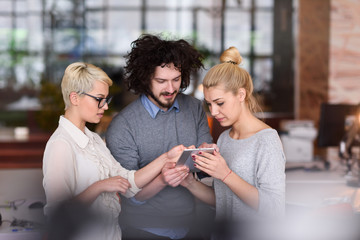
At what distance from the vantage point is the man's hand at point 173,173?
205 cm

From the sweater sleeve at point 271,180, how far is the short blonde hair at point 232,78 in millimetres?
285

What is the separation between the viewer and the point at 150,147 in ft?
7.70

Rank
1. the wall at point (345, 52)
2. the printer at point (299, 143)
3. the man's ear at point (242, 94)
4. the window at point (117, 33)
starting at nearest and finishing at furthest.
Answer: the man's ear at point (242, 94)
the printer at point (299, 143)
the wall at point (345, 52)
the window at point (117, 33)

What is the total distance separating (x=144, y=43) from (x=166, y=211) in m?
0.89

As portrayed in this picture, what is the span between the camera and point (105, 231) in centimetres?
192

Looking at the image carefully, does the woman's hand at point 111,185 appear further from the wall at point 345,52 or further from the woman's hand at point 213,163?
the wall at point 345,52

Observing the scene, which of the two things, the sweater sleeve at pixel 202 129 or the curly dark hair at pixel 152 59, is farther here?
the sweater sleeve at pixel 202 129

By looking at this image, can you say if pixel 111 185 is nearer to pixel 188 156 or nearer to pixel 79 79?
pixel 188 156

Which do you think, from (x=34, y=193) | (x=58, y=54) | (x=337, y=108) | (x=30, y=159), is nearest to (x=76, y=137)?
(x=34, y=193)

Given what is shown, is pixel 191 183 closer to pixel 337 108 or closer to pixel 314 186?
pixel 314 186

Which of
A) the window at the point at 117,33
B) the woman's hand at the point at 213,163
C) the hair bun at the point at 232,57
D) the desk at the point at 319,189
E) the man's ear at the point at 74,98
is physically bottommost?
the desk at the point at 319,189

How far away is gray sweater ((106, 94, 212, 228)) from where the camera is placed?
229 cm

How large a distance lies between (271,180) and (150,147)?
737mm

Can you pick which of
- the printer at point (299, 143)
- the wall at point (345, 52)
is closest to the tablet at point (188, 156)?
the printer at point (299, 143)
